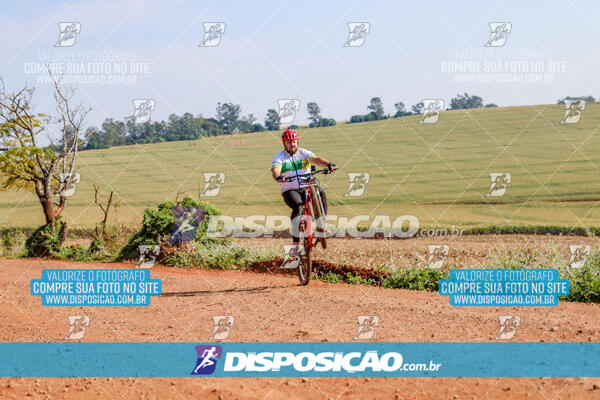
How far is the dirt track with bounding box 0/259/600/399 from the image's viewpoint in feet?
19.0

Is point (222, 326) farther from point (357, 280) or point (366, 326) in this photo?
point (357, 280)

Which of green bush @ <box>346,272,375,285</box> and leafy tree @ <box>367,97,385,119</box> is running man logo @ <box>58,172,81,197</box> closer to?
green bush @ <box>346,272,375,285</box>

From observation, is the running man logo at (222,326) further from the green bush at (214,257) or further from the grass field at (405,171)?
the grass field at (405,171)

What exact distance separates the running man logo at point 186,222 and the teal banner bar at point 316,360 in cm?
814

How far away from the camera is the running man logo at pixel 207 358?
637 centimetres

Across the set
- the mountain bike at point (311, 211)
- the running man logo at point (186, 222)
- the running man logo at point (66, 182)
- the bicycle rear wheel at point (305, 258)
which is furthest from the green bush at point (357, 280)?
the running man logo at point (66, 182)

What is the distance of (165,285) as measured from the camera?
38.8ft

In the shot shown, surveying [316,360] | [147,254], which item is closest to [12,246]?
[147,254]

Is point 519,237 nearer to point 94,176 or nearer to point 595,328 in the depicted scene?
point 595,328

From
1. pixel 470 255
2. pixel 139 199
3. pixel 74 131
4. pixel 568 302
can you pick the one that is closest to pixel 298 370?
pixel 568 302

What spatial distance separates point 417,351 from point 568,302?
4622 mm

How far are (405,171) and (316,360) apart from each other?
36.8m

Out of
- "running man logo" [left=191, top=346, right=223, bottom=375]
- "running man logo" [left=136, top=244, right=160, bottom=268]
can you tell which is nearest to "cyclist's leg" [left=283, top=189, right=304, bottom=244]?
"running man logo" [left=191, top=346, right=223, bottom=375]

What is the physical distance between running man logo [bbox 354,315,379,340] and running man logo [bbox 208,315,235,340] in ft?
5.35
